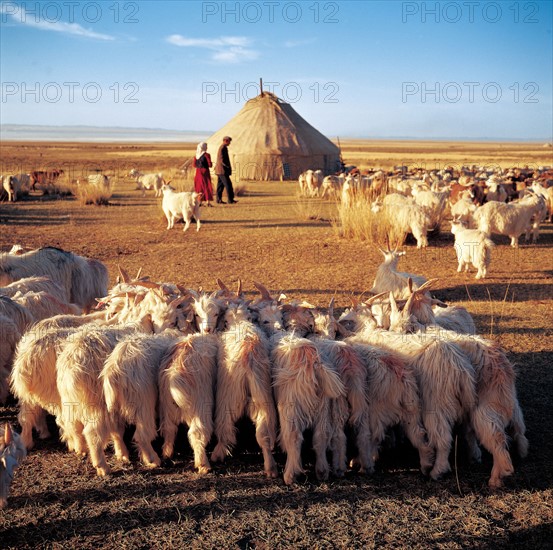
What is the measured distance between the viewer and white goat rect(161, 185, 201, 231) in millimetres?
15039

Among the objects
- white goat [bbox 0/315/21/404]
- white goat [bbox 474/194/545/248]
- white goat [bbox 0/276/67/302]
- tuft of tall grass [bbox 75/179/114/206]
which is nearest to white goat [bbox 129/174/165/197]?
tuft of tall grass [bbox 75/179/114/206]

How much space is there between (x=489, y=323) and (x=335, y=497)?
169 inches

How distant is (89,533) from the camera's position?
3461 mm

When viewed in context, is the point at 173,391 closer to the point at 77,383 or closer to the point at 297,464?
the point at 77,383

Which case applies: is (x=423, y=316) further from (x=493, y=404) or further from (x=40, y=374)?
(x=40, y=374)

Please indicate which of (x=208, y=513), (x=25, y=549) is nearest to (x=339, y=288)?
(x=208, y=513)

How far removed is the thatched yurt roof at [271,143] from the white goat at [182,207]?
46.0 ft

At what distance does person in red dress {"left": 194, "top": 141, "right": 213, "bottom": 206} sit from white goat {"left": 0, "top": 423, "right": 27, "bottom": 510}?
14886 millimetres

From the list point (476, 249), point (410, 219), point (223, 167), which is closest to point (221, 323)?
point (476, 249)

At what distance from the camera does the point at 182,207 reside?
595 inches

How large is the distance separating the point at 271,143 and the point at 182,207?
1550cm

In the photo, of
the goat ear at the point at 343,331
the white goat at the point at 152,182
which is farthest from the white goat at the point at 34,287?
the white goat at the point at 152,182

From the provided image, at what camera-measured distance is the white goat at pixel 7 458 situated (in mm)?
3428

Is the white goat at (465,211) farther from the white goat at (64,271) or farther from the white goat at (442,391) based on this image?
the white goat at (442,391)
